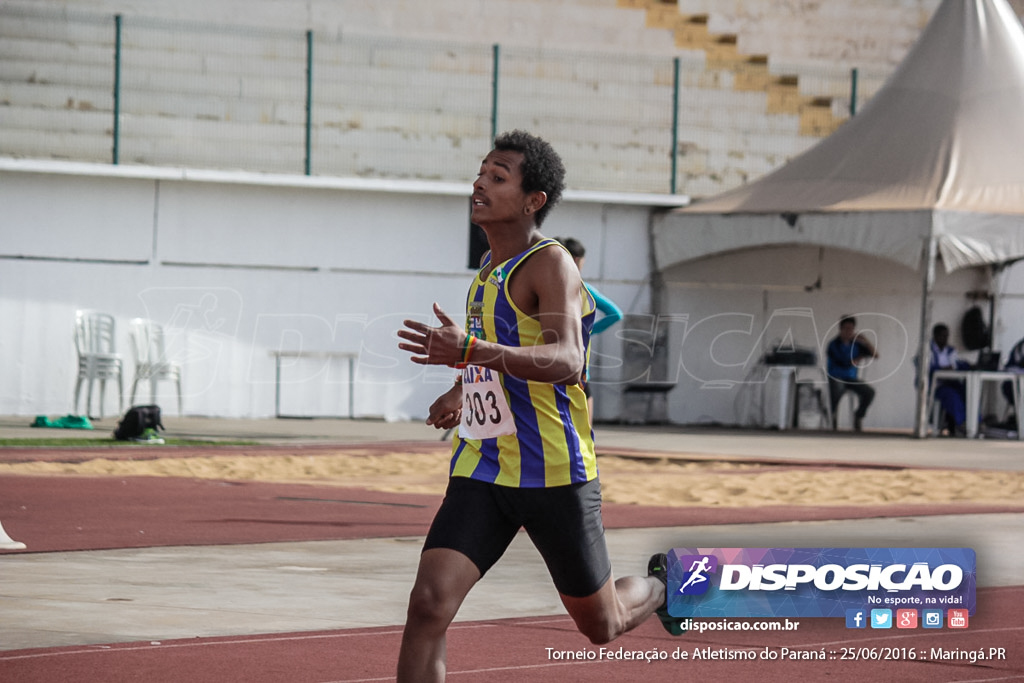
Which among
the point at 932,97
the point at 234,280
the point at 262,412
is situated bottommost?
the point at 262,412

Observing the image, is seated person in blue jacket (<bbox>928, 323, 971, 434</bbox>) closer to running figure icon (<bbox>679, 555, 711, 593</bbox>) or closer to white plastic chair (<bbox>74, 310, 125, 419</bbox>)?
white plastic chair (<bbox>74, 310, 125, 419</bbox>)

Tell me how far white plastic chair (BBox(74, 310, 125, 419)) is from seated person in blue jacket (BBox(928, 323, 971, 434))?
1134cm

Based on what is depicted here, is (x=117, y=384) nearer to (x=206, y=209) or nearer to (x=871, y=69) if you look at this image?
(x=206, y=209)

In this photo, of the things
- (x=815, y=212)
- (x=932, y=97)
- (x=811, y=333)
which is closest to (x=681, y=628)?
(x=815, y=212)

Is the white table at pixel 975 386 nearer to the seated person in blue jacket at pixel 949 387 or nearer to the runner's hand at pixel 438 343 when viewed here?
the seated person in blue jacket at pixel 949 387

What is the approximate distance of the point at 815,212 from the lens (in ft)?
70.2

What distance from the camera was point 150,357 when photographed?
72.1 feet

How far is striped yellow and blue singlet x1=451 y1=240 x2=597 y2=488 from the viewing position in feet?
14.8

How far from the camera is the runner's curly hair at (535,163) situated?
4.75 m

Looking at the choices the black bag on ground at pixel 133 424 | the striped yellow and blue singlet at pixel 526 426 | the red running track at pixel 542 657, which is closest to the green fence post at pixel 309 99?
the black bag on ground at pixel 133 424

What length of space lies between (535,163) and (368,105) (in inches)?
798

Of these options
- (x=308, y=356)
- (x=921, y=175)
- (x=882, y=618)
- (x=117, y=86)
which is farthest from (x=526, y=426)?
(x=117, y=86)

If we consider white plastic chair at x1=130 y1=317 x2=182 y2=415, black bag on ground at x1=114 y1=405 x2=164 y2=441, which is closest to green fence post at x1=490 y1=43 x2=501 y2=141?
white plastic chair at x1=130 y1=317 x2=182 y2=415

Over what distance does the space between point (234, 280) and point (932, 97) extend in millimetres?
10291
